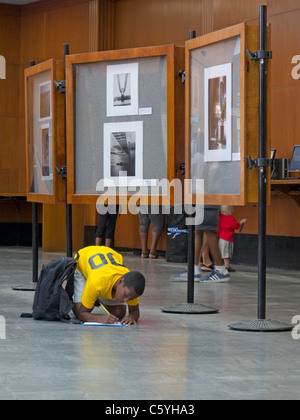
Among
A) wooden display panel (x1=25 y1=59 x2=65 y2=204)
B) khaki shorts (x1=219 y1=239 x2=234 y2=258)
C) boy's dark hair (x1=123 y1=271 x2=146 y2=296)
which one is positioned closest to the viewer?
boy's dark hair (x1=123 y1=271 x2=146 y2=296)

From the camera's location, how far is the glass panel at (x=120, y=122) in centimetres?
682

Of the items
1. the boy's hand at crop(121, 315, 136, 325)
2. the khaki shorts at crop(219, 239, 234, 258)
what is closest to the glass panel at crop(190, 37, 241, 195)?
the boy's hand at crop(121, 315, 136, 325)

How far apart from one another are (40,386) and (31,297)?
3752 millimetres

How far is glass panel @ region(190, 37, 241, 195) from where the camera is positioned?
6.11m

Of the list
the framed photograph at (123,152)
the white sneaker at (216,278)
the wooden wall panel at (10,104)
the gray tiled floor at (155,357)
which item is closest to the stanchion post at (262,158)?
the gray tiled floor at (155,357)

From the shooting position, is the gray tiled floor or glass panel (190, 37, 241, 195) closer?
the gray tiled floor

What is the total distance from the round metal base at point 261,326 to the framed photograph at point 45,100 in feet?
9.70

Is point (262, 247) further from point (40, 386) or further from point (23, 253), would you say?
point (23, 253)

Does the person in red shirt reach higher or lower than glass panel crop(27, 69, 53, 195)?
lower

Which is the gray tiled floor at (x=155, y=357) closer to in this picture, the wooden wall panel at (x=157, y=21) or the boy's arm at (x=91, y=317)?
the boy's arm at (x=91, y=317)

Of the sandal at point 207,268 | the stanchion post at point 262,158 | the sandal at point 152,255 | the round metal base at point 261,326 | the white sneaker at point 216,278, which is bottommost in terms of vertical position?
the sandal at point 152,255

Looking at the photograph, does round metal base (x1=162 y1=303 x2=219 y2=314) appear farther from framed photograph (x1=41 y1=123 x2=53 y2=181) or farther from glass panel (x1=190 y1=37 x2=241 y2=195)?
framed photograph (x1=41 y1=123 x2=53 y2=181)

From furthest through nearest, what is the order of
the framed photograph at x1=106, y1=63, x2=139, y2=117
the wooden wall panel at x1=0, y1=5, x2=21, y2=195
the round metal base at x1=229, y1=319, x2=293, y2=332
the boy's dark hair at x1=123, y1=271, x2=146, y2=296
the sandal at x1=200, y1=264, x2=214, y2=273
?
the wooden wall panel at x1=0, y1=5, x2=21, y2=195 → the sandal at x1=200, y1=264, x2=214, y2=273 → the framed photograph at x1=106, y1=63, x2=139, y2=117 → the round metal base at x1=229, y1=319, x2=293, y2=332 → the boy's dark hair at x1=123, y1=271, x2=146, y2=296
